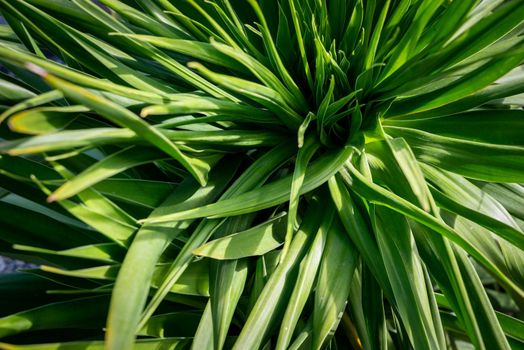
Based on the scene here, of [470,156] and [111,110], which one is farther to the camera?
[470,156]

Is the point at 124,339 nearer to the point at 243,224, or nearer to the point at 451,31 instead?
the point at 243,224

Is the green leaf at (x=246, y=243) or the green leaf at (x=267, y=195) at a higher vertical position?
the green leaf at (x=267, y=195)

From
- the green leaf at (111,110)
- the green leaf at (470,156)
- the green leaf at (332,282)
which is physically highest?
the green leaf at (470,156)

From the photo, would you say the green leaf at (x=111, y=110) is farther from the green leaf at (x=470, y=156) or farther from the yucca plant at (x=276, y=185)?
the green leaf at (x=470, y=156)

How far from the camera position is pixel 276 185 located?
0.57 meters

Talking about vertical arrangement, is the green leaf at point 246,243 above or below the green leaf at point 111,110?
below

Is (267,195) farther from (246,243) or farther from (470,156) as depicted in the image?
(470,156)

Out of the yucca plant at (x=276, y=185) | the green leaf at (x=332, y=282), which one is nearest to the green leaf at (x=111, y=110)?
the yucca plant at (x=276, y=185)

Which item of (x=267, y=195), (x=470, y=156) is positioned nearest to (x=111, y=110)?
(x=267, y=195)

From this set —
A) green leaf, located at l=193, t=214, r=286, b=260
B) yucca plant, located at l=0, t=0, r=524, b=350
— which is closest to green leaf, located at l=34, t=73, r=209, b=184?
yucca plant, located at l=0, t=0, r=524, b=350

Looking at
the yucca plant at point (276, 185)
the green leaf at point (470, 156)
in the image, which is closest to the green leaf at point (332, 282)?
the yucca plant at point (276, 185)

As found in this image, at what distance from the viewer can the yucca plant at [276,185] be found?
49 cm

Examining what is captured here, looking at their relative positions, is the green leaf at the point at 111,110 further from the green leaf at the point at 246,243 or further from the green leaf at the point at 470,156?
the green leaf at the point at 470,156

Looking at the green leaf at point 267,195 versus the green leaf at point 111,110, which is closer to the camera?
the green leaf at point 111,110
